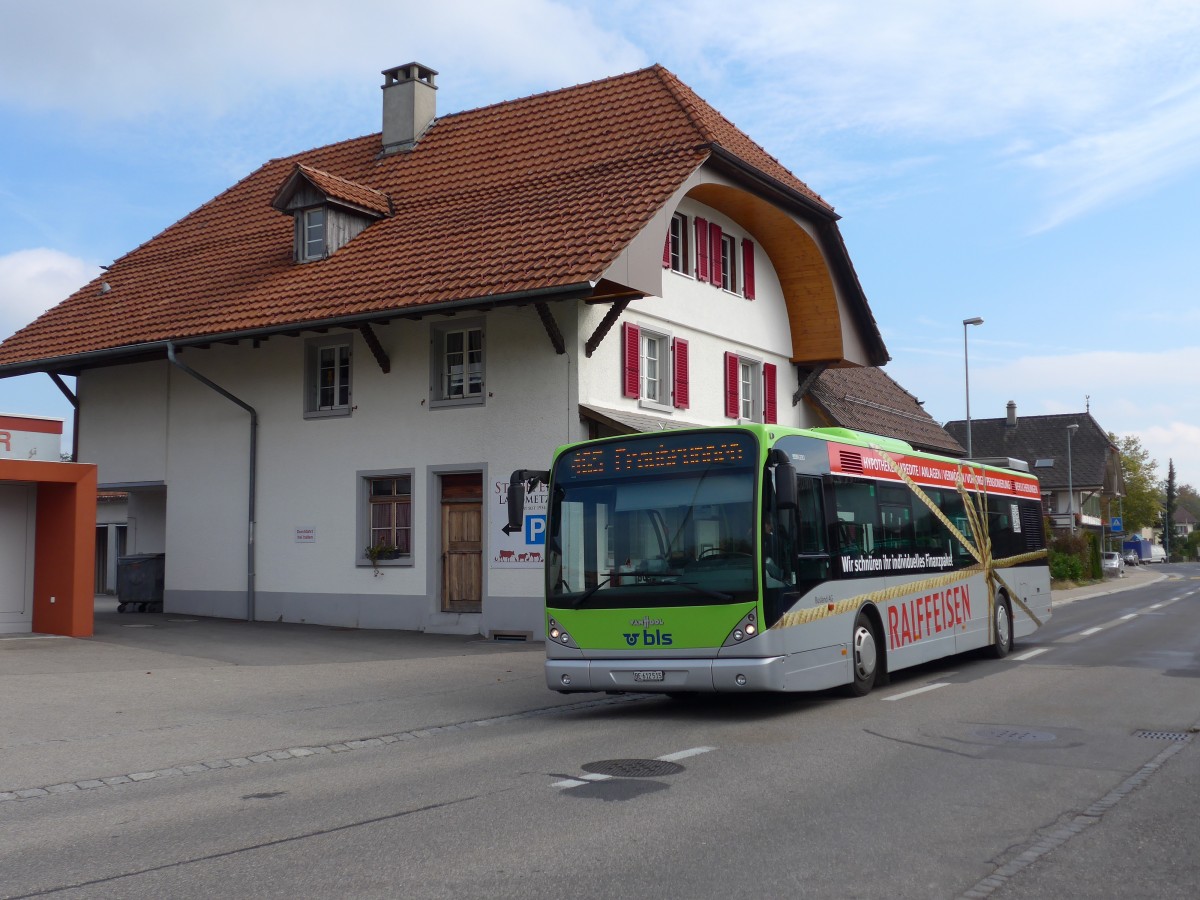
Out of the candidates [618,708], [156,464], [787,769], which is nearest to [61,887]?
[787,769]

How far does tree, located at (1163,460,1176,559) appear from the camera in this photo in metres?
143

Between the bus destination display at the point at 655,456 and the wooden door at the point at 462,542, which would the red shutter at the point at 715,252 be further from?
the bus destination display at the point at 655,456

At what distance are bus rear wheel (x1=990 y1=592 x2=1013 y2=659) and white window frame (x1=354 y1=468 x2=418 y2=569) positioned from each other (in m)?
9.78

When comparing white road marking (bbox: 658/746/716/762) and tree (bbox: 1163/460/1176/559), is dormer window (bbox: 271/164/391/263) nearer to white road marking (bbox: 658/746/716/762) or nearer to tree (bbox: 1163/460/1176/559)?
white road marking (bbox: 658/746/716/762)

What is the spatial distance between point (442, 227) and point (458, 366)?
105 inches

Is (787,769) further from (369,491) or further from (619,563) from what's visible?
(369,491)

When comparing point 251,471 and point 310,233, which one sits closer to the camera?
point 251,471

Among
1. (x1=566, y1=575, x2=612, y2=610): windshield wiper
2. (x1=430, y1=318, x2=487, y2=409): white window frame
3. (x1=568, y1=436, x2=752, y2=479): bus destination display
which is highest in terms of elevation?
(x1=430, y1=318, x2=487, y2=409): white window frame

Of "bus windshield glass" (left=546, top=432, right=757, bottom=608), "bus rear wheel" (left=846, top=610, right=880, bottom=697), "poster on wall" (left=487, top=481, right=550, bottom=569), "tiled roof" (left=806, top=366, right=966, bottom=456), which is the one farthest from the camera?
"tiled roof" (left=806, top=366, right=966, bottom=456)

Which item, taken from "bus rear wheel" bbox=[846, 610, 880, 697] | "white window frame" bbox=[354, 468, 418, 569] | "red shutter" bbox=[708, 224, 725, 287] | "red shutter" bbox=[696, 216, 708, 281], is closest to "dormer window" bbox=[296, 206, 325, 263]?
"white window frame" bbox=[354, 468, 418, 569]

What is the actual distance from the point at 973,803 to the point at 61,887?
4.96 m

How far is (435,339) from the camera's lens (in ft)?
71.6

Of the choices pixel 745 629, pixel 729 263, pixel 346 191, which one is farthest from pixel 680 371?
pixel 745 629

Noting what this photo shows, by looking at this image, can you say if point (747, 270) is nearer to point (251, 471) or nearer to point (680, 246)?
point (680, 246)
